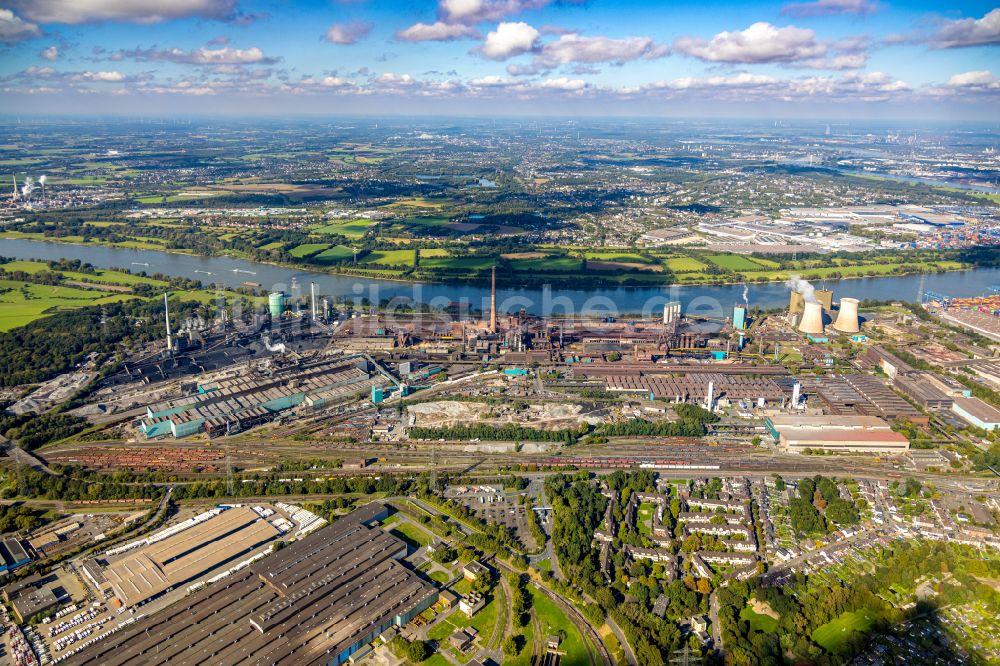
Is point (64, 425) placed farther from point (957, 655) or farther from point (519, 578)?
point (957, 655)

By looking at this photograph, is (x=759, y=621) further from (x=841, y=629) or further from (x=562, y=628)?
(x=562, y=628)

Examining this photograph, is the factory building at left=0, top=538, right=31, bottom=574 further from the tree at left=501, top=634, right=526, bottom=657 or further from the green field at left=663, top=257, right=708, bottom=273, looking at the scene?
the green field at left=663, top=257, right=708, bottom=273

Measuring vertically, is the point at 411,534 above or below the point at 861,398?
below

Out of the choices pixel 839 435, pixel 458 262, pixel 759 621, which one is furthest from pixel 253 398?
pixel 458 262

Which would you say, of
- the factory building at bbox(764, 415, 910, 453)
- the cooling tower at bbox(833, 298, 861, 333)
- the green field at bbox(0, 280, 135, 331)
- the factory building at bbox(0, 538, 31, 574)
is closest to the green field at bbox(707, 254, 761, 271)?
the cooling tower at bbox(833, 298, 861, 333)

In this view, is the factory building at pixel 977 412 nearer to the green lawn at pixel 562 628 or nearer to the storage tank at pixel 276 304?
the green lawn at pixel 562 628

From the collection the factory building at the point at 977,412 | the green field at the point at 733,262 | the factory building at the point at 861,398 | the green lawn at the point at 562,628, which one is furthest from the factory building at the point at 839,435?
the green field at the point at 733,262

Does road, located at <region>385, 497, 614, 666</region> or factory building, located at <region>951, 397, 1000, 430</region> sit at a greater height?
factory building, located at <region>951, 397, 1000, 430</region>
